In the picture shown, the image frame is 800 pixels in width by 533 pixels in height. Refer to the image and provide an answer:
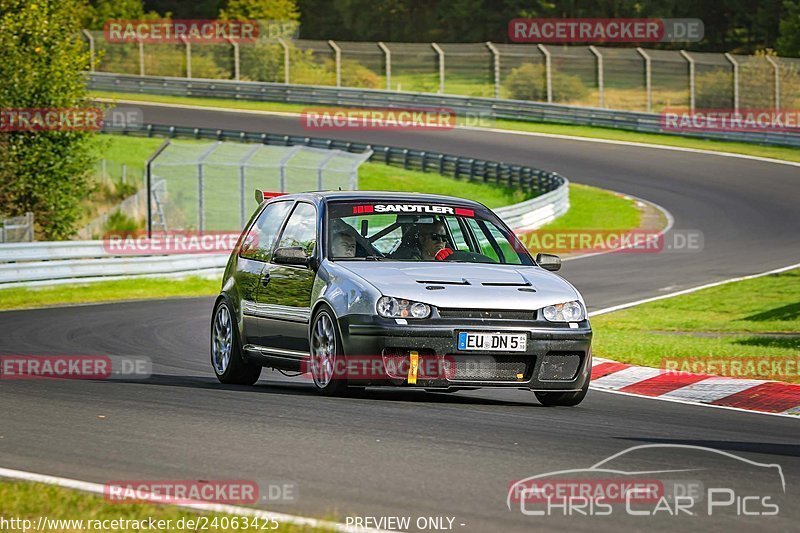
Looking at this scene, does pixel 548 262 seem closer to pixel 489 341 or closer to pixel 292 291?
pixel 489 341

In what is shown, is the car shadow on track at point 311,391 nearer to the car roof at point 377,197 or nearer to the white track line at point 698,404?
the white track line at point 698,404

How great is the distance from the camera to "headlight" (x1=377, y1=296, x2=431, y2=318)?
9352 mm

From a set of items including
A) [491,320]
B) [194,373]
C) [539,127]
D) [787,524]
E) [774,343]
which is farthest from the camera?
[539,127]

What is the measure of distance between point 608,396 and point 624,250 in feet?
66.0

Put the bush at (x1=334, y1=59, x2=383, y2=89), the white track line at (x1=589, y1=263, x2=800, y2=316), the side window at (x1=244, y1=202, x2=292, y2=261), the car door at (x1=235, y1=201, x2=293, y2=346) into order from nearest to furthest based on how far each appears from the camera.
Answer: the car door at (x1=235, y1=201, x2=293, y2=346) → the side window at (x1=244, y1=202, x2=292, y2=261) → the white track line at (x1=589, y1=263, x2=800, y2=316) → the bush at (x1=334, y1=59, x2=383, y2=89)

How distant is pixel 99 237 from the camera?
35.5 meters

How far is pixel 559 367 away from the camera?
9617 millimetres

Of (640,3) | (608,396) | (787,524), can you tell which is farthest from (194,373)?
(640,3)

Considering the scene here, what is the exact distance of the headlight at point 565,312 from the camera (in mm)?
9578

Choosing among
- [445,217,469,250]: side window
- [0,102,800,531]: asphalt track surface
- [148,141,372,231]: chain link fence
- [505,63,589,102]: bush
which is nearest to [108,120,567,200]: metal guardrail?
[148,141,372,231]: chain link fence

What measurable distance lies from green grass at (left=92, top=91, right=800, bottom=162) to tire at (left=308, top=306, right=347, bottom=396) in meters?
35.9

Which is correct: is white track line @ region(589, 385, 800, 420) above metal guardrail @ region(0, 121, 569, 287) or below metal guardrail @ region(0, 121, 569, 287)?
above

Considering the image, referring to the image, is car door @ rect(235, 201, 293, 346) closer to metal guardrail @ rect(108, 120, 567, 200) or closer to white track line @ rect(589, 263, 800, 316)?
white track line @ rect(589, 263, 800, 316)

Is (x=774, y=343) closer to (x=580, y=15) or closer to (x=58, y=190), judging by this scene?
(x=58, y=190)
